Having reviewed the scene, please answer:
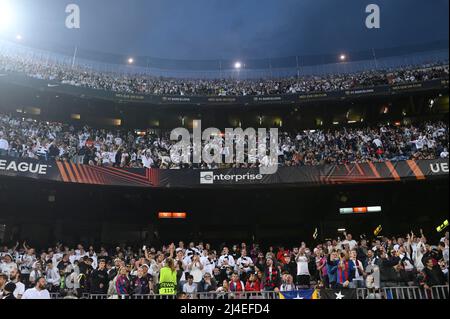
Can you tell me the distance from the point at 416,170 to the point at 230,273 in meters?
9.98

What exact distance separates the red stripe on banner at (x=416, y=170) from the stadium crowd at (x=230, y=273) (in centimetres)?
440

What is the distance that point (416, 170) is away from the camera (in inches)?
690

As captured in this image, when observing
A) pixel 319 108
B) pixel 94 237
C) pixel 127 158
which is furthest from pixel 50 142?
pixel 319 108

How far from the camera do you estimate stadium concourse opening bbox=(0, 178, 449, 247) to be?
20.6 m

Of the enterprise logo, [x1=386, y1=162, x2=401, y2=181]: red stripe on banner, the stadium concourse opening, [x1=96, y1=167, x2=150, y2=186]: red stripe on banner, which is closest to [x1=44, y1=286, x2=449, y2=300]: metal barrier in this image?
[x1=386, y1=162, x2=401, y2=181]: red stripe on banner

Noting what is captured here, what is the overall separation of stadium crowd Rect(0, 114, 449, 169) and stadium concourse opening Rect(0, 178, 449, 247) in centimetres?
160

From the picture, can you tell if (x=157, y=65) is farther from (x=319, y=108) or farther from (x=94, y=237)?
(x=94, y=237)

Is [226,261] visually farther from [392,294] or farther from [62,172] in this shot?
[62,172]

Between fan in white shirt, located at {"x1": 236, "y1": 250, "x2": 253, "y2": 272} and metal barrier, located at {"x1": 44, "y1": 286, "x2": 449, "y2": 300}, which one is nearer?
metal barrier, located at {"x1": 44, "y1": 286, "x2": 449, "y2": 300}

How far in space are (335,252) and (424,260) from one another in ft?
9.12

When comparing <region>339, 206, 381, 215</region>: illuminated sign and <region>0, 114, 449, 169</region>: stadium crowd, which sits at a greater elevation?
<region>0, 114, 449, 169</region>: stadium crowd

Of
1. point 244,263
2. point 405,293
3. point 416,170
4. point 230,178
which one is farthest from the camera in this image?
point 230,178

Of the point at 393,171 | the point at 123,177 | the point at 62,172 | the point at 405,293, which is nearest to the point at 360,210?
the point at 393,171

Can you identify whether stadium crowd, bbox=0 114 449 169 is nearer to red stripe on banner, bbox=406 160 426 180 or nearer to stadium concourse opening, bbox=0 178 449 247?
red stripe on banner, bbox=406 160 426 180
